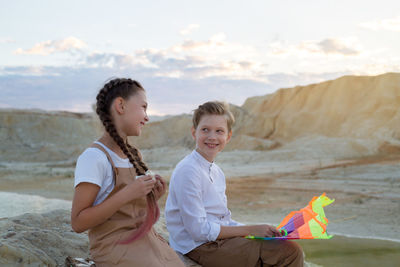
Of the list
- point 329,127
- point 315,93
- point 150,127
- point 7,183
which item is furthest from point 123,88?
point 150,127

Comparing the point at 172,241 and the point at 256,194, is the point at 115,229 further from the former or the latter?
the point at 256,194

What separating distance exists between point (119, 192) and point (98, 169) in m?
0.16

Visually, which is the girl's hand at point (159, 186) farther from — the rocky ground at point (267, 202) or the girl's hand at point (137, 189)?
the rocky ground at point (267, 202)

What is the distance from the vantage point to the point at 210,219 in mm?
2887

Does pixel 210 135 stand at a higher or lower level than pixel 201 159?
higher

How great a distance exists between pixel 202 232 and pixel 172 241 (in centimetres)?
45

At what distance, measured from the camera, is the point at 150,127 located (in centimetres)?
3859

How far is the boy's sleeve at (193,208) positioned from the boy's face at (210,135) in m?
0.22

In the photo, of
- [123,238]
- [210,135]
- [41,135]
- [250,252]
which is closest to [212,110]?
[210,135]

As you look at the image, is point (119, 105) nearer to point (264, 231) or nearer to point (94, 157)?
point (94, 157)

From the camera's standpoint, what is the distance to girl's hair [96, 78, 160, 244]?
2252 millimetres

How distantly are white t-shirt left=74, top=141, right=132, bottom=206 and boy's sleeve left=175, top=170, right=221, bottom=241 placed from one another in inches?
21.5

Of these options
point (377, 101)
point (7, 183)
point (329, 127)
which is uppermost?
point (377, 101)

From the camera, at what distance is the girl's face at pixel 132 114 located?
92.9 inches
